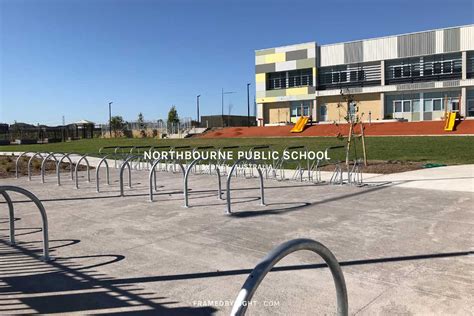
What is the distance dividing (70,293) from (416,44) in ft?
170

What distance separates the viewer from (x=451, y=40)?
155ft

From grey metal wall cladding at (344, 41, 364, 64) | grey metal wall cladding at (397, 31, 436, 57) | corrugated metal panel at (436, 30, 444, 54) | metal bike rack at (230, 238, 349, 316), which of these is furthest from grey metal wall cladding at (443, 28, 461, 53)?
metal bike rack at (230, 238, 349, 316)

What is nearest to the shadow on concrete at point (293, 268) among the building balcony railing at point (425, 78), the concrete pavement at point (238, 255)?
the concrete pavement at point (238, 255)

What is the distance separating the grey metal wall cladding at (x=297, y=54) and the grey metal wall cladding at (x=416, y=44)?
1171 cm

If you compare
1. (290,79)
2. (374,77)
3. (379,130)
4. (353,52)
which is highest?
(353,52)

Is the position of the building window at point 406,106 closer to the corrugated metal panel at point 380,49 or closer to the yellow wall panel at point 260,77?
the corrugated metal panel at point 380,49

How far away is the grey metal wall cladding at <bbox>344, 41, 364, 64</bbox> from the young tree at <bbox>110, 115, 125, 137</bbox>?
31.8 meters

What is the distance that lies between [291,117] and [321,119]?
4.85 meters

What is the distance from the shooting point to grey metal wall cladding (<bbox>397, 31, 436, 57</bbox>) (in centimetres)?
4847

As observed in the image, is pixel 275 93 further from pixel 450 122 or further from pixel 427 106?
pixel 450 122

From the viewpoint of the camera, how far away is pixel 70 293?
434 centimetres

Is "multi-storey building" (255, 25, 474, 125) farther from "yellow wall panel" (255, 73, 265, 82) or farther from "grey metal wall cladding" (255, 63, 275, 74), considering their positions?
"grey metal wall cladding" (255, 63, 275, 74)

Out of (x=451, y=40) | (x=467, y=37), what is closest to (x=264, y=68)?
(x=451, y=40)

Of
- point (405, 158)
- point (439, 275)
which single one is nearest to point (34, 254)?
point (439, 275)
